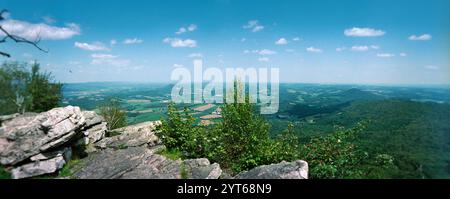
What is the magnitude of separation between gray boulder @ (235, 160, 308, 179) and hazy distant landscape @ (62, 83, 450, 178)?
169cm

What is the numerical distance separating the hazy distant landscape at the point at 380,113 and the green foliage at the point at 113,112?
14.3 inches

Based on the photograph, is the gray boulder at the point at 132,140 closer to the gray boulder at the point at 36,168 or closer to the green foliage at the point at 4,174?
the gray boulder at the point at 36,168

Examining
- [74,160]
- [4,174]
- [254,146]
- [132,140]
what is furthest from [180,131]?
[4,174]

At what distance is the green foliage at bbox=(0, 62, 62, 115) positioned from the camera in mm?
9367

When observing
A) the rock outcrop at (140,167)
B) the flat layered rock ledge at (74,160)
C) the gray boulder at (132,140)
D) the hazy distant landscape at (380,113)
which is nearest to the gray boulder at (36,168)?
the flat layered rock ledge at (74,160)

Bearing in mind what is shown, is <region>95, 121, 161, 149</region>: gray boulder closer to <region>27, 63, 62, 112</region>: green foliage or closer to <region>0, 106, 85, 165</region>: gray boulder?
<region>0, 106, 85, 165</region>: gray boulder

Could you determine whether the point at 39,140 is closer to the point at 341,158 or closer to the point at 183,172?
the point at 183,172

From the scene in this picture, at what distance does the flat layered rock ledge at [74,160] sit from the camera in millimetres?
5770

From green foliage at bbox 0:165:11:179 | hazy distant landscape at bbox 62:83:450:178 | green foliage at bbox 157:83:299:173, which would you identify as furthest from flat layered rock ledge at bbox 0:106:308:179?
hazy distant landscape at bbox 62:83:450:178

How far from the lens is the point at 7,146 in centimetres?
620

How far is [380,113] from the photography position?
13281 mm
